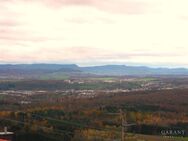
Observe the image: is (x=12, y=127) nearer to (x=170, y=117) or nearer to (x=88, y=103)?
(x=170, y=117)

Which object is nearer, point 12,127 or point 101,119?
point 12,127

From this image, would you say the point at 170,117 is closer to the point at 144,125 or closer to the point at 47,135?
A: the point at 144,125

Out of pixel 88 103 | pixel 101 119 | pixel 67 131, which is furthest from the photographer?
pixel 88 103

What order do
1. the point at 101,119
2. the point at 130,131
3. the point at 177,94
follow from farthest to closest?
1. the point at 177,94
2. the point at 101,119
3. the point at 130,131

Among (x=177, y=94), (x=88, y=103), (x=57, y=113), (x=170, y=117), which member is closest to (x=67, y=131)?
(x=57, y=113)

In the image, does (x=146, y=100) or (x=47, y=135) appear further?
(x=146, y=100)

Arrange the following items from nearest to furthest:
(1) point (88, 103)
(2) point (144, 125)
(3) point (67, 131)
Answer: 1. (3) point (67, 131)
2. (2) point (144, 125)
3. (1) point (88, 103)

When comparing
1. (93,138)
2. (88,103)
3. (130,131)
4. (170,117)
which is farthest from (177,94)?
(93,138)

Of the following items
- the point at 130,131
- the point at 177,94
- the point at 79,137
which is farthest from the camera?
the point at 177,94

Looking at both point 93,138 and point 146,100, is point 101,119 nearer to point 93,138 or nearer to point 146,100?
point 93,138
